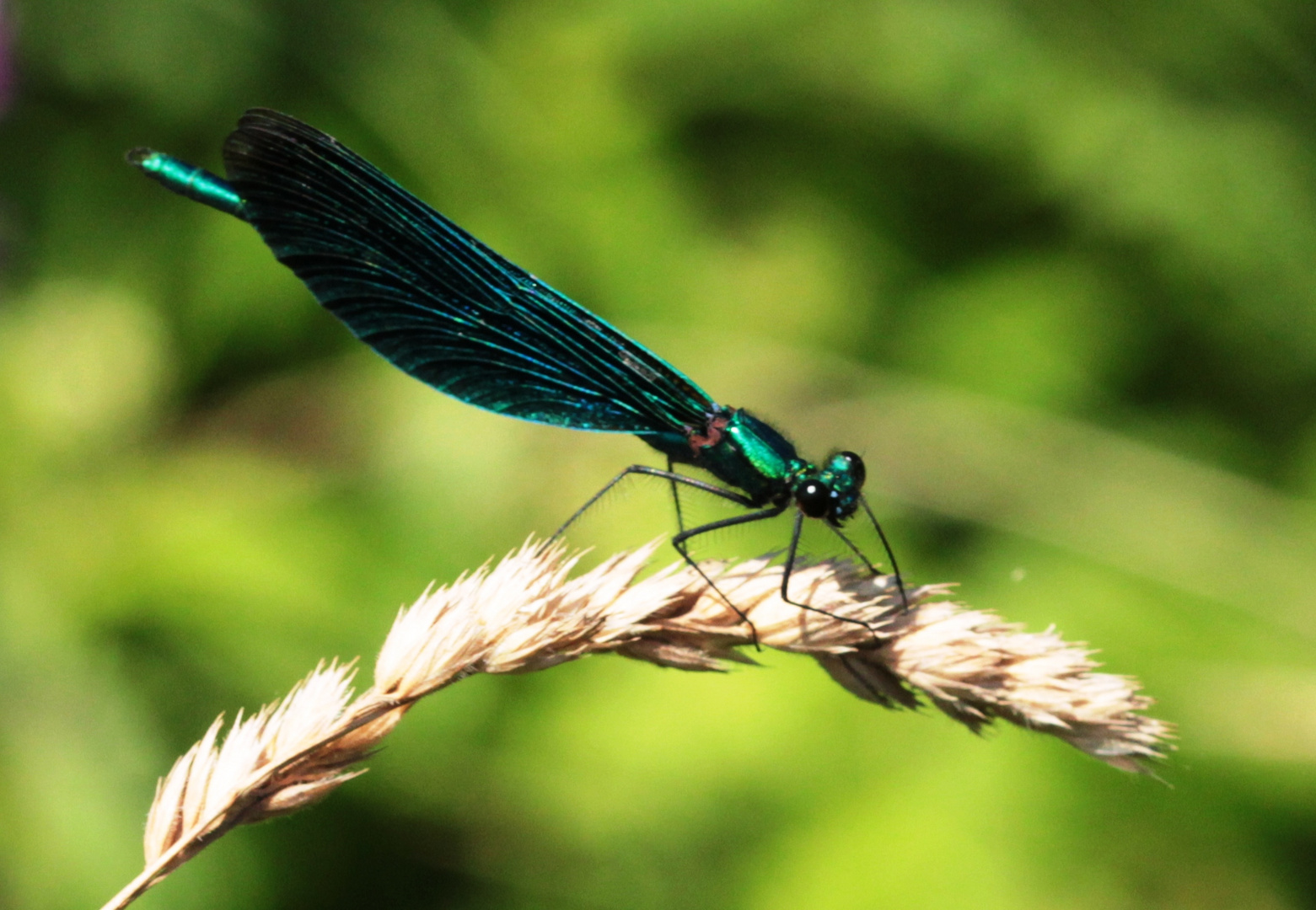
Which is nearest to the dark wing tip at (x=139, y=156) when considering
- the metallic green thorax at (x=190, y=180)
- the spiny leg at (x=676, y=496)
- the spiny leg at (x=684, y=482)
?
the metallic green thorax at (x=190, y=180)

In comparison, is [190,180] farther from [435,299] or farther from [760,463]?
[760,463]

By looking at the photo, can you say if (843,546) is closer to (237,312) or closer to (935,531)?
(935,531)

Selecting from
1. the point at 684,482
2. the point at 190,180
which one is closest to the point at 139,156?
the point at 190,180

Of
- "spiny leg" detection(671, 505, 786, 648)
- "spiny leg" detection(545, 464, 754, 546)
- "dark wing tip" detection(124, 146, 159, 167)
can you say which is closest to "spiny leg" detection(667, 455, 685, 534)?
"spiny leg" detection(545, 464, 754, 546)

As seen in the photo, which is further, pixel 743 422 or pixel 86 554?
pixel 86 554

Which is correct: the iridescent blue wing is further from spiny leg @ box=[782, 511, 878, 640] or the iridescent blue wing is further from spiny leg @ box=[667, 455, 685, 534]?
spiny leg @ box=[782, 511, 878, 640]

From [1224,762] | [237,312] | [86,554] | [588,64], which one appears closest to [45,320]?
[237,312]

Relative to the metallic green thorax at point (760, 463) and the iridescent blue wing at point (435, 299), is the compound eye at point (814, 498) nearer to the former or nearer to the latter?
the metallic green thorax at point (760, 463)
